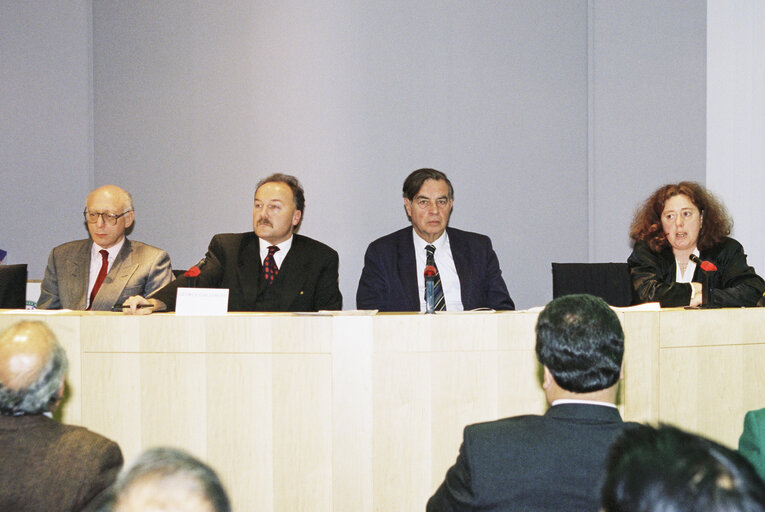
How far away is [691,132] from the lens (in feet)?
14.6

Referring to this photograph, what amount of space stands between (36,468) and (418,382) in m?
1.27

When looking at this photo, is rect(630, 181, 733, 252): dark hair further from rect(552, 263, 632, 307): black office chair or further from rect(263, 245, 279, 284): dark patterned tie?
rect(263, 245, 279, 284): dark patterned tie

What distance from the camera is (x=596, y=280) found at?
373cm

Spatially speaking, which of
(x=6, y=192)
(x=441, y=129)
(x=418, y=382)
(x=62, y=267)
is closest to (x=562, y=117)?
(x=441, y=129)

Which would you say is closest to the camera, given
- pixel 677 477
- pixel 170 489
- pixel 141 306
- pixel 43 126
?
pixel 677 477

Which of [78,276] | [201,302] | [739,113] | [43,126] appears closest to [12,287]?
[78,276]

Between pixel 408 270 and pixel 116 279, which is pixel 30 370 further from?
pixel 408 270

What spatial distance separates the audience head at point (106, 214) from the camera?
383cm

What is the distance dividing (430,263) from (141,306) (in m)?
1.48

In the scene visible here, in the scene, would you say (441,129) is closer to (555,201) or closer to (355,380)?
(555,201)

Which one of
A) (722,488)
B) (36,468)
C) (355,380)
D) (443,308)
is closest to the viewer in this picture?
(722,488)

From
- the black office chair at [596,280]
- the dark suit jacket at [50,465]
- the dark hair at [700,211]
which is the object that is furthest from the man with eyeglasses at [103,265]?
the dark hair at [700,211]

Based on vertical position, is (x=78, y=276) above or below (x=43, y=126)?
below

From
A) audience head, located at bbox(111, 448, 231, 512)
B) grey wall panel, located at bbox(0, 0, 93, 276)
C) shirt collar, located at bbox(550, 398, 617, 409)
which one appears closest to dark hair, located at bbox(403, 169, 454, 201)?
grey wall panel, located at bbox(0, 0, 93, 276)
